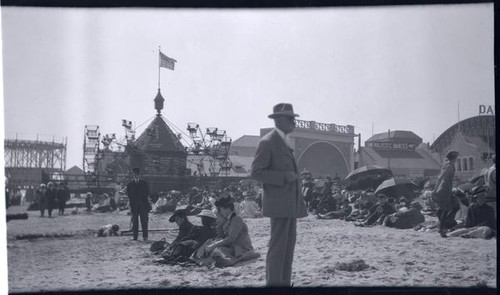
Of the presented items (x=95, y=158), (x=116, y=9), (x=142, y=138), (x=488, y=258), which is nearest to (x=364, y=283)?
(x=488, y=258)

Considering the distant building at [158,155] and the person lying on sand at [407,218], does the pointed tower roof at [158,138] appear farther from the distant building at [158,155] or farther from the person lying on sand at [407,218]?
the person lying on sand at [407,218]

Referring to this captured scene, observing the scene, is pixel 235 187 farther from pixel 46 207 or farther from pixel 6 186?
pixel 6 186

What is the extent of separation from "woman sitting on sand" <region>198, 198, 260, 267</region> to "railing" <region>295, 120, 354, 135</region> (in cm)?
113

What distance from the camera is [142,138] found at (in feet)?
16.5

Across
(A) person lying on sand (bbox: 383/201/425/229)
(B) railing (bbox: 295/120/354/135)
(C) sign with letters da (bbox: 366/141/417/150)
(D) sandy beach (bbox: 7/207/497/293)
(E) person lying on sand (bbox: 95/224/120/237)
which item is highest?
(B) railing (bbox: 295/120/354/135)

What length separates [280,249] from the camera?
13.0 ft

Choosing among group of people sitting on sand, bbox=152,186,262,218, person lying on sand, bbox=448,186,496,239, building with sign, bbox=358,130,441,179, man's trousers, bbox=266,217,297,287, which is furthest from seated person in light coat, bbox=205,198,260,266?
person lying on sand, bbox=448,186,496,239

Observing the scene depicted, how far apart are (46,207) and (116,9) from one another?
226 centimetres

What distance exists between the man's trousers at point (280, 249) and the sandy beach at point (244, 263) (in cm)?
35

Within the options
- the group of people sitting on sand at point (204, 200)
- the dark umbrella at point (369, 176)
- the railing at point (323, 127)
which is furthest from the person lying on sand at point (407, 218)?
the group of people sitting on sand at point (204, 200)

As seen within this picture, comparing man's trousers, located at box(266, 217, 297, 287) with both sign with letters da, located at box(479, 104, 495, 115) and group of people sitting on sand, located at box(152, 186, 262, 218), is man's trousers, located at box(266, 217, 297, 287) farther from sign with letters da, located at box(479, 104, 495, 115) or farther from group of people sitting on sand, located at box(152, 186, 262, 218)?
sign with letters da, located at box(479, 104, 495, 115)

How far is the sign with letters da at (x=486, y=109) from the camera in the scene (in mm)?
5078

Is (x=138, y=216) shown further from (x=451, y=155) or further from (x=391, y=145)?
(x=451, y=155)

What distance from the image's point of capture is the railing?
191 inches
